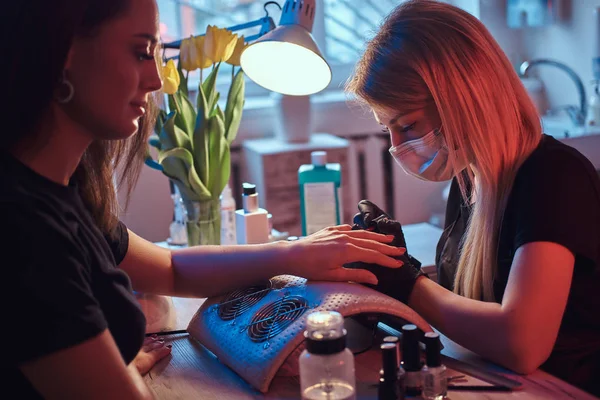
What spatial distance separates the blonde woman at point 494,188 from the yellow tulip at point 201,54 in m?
0.46

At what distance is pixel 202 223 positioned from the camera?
5.82ft

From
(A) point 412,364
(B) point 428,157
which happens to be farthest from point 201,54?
(A) point 412,364

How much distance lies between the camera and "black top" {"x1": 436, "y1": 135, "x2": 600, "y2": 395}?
1.12 meters

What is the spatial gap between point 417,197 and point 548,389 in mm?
2194

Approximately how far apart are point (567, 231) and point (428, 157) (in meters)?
0.31

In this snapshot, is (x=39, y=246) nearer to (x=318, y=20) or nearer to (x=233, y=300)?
(x=233, y=300)

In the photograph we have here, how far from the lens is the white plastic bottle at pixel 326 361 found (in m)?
0.87

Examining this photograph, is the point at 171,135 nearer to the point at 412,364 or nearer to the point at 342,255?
the point at 342,255

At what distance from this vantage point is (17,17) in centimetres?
83

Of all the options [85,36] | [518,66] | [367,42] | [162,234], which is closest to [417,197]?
[518,66]

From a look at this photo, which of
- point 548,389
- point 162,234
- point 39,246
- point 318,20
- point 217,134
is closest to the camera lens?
point 39,246

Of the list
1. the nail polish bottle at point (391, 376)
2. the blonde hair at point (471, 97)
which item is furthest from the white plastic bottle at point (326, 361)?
the blonde hair at point (471, 97)

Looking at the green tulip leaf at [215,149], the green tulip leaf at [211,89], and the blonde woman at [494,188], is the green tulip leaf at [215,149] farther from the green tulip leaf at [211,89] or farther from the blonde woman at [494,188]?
the blonde woman at [494,188]

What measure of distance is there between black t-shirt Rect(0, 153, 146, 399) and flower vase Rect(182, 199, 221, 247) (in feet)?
2.69
